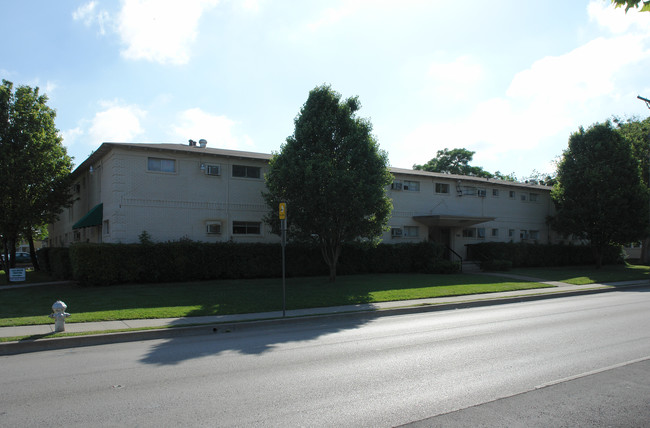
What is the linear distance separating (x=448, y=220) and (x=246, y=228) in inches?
475

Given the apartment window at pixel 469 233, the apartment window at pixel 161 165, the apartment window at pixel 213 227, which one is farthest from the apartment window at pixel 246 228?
the apartment window at pixel 469 233

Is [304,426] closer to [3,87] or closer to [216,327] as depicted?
[216,327]

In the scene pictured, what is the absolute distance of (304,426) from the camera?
430 cm

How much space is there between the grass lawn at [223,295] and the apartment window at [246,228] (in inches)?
134

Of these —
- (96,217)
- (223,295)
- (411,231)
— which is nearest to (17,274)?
(96,217)

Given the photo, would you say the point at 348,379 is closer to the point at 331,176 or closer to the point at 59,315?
the point at 59,315

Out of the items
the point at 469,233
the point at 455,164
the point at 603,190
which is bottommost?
the point at 469,233

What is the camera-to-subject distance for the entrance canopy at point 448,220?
86.6 ft

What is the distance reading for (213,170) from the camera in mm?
21609

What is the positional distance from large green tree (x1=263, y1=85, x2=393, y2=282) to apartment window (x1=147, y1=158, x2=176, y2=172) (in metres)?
4.74

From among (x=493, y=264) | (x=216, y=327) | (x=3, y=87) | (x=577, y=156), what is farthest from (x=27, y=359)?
(x=577, y=156)

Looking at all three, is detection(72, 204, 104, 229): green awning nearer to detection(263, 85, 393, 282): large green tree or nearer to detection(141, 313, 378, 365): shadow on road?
detection(263, 85, 393, 282): large green tree

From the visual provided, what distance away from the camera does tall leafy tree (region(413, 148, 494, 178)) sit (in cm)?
6450

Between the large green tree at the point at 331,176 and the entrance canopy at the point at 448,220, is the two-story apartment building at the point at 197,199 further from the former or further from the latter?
the large green tree at the point at 331,176
